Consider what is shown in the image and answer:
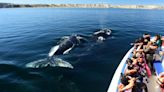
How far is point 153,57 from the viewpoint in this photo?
53.0 ft

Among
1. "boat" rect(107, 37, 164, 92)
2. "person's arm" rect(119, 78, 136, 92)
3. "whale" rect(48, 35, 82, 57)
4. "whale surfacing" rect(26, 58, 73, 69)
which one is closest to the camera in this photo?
"person's arm" rect(119, 78, 136, 92)

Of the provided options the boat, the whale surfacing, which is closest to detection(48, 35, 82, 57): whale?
the whale surfacing

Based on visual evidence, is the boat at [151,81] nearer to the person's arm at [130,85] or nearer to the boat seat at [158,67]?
the boat seat at [158,67]

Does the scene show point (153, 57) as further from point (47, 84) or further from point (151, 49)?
point (47, 84)

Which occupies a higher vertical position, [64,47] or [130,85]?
[130,85]

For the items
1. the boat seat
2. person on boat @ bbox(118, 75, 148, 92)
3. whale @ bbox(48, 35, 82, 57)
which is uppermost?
person on boat @ bbox(118, 75, 148, 92)

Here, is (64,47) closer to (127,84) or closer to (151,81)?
(151,81)

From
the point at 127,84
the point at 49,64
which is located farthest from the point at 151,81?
the point at 49,64

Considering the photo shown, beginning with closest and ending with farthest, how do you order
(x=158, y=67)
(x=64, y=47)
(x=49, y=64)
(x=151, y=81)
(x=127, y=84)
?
(x=127, y=84), (x=151, y=81), (x=158, y=67), (x=49, y=64), (x=64, y=47)

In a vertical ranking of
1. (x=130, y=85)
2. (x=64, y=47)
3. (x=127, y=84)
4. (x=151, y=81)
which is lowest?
(x=64, y=47)

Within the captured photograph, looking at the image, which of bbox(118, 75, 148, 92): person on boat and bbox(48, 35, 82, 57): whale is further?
bbox(48, 35, 82, 57): whale

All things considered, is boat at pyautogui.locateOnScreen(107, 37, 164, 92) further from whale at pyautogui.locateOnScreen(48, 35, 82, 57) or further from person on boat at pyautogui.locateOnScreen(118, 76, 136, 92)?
whale at pyautogui.locateOnScreen(48, 35, 82, 57)

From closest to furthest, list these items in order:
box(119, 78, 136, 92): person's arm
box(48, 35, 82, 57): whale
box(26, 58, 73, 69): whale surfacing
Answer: box(119, 78, 136, 92): person's arm → box(26, 58, 73, 69): whale surfacing → box(48, 35, 82, 57): whale

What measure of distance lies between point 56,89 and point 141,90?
5.72 metres
